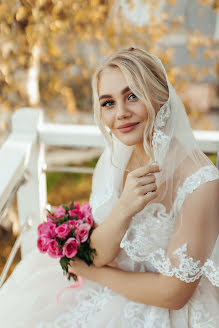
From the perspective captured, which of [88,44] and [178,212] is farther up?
[88,44]

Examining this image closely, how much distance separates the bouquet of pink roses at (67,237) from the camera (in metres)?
1.43

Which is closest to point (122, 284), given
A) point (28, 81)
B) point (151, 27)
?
point (28, 81)

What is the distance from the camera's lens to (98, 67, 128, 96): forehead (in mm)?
1329

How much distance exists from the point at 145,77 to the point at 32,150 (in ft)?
3.22

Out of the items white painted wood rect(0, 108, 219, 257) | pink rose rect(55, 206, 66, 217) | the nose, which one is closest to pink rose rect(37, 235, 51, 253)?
pink rose rect(55, 206, 66, 217)

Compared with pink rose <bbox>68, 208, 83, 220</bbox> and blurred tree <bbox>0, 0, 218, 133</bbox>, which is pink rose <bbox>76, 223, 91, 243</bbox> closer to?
pink rose <bbox>68, 208, 83, 220</bbox>

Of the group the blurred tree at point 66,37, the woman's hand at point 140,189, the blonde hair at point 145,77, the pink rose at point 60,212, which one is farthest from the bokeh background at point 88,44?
the woman's hand at point 140,189

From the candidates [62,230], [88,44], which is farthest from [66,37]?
[62,230]

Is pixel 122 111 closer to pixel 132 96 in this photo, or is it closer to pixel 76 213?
pixel 132 96

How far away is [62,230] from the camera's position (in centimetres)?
145

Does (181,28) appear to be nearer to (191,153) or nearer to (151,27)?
(151,27)

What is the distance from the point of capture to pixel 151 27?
3350mm

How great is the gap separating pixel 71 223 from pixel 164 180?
478mm

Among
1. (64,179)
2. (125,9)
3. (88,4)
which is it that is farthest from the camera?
(64,179)
